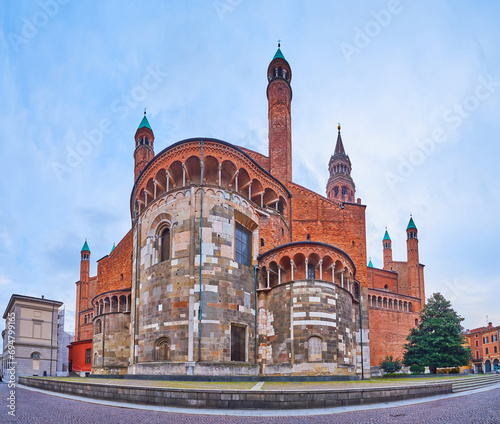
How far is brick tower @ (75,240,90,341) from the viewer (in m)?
58.0

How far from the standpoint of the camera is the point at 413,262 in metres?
64.2

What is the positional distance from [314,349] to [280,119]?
19.4 m

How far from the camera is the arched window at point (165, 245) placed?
26.4m

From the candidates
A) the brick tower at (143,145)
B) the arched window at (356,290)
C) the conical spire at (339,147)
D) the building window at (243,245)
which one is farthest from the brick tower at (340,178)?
the building window at (243,245)

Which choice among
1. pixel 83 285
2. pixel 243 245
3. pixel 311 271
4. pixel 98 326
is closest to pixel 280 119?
pixel 243 245

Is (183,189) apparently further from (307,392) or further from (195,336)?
(307,392)

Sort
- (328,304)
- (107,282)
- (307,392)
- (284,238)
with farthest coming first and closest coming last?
(107,282), (284,238), (328,304), (307,392)

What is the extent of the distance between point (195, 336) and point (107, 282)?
2220cm

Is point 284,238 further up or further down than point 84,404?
further up

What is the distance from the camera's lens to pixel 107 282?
42.2 metres

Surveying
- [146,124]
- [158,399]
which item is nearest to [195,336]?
[158,399]

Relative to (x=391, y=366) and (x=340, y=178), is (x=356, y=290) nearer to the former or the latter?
(x=391, y=366)

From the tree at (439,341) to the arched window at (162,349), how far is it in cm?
2439

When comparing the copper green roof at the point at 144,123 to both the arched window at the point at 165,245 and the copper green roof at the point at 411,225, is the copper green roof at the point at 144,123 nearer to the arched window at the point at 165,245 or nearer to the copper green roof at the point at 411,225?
the arched window at the point at 165,245
